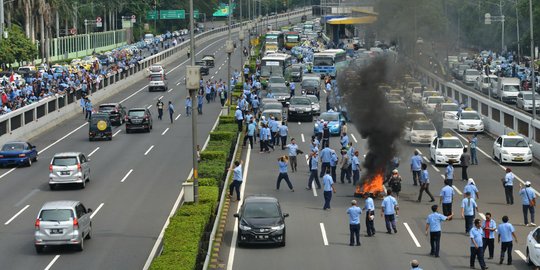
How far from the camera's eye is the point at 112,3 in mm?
159500

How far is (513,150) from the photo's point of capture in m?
48.3

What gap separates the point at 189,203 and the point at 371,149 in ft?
32.0

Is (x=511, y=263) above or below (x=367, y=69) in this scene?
below

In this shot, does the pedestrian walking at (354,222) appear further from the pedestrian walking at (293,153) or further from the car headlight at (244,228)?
the pedestrian walking at (293,153)

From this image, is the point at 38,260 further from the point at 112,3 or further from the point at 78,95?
the point at 112,3

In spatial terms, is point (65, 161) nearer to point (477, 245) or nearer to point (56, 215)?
point (56, 215)

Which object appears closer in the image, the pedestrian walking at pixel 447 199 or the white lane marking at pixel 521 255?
the white lane marking at pixel 521 255

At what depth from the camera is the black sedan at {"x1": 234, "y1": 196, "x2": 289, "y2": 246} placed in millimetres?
30984

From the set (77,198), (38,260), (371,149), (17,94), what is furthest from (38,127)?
(38,260)

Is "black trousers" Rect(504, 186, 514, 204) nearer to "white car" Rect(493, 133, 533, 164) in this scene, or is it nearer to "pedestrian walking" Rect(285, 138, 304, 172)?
"white car" Rect(493, 133, 533, 164)

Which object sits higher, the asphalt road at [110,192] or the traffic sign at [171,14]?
the traffic sign at [171,14]

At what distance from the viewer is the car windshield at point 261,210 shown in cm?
3158

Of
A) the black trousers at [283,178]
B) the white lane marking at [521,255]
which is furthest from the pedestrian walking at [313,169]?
the white lane marking at [521,255]

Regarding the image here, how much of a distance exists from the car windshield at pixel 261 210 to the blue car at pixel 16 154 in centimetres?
1955
